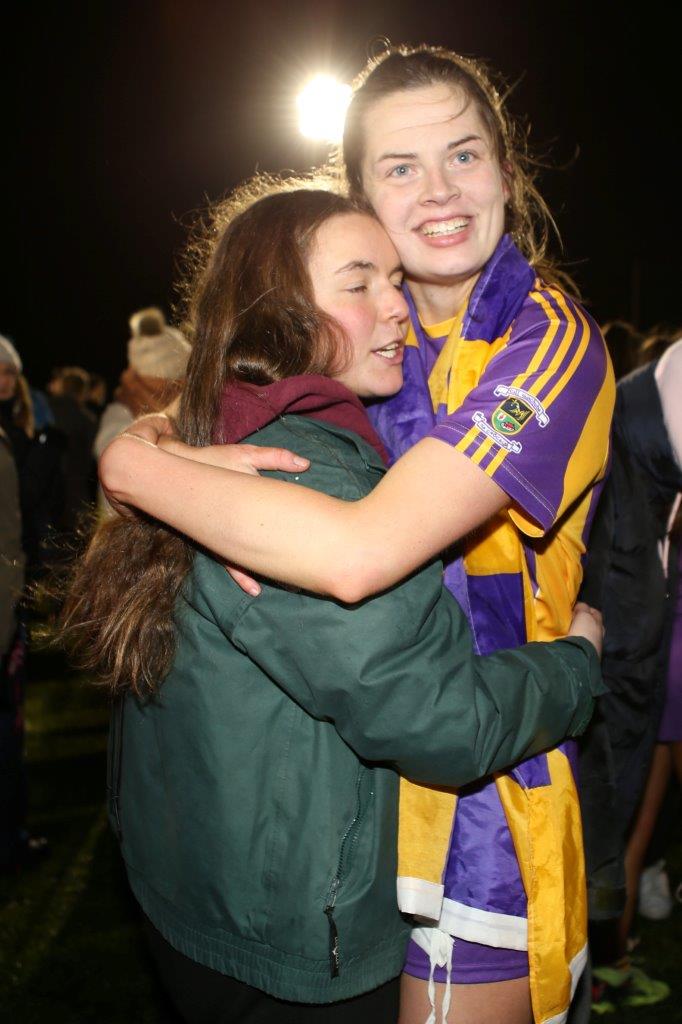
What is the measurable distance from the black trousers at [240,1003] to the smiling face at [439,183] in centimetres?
145

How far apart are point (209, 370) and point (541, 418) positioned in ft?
2.03

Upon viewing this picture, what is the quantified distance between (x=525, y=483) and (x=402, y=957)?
86cm

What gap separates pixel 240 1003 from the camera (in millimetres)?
1456

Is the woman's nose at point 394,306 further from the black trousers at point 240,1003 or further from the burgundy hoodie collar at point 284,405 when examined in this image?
the black trousers at point 240,1003

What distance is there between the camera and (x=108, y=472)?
5.02ft

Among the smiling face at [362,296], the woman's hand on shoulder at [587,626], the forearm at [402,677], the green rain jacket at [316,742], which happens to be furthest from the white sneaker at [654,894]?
the smiling face at [362,296]

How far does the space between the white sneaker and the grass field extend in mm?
52

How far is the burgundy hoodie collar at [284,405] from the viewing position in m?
1.47

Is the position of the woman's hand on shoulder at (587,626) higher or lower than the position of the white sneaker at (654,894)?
higher

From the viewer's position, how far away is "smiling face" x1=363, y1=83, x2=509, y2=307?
6.13 feet

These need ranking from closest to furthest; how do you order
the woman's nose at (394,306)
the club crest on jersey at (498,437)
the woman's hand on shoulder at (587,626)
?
the club crest on jersey at (498,437), the woman's hand on shoulder at (587,626), the woman's nose at (394,306)

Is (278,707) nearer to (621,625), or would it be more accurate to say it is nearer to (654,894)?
(621,625)

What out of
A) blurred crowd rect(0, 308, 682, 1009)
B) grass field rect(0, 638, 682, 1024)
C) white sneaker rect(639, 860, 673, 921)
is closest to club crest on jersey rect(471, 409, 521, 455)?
blurred crowd rect(0, 308, 682, 1009)

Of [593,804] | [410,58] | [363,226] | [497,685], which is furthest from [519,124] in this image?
[593,804]
